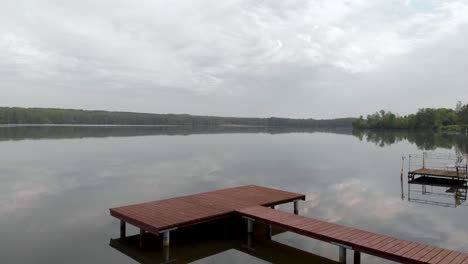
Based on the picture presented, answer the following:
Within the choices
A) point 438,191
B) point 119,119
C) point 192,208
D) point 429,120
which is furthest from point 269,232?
point 119,119

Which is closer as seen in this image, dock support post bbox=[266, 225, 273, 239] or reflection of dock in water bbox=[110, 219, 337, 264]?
reflection of dock in water bbox=[110, 219, 337, 264]

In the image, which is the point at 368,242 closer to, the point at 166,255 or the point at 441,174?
the point at 166,255

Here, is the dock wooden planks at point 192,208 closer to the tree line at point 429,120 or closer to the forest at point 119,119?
the tree line at point 429,120

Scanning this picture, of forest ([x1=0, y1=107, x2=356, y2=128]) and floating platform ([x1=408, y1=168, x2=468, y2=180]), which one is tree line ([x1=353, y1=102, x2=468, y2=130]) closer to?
forest ([x1=0, y1=107, x2=356, y2=128])

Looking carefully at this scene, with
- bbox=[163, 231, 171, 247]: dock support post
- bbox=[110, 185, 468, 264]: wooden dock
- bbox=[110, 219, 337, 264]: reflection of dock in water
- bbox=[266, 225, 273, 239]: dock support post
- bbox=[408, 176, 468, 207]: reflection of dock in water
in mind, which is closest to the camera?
bbox=[110, 185, 468, 264]: wooden dock

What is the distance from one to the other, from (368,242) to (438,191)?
11793 millimetres

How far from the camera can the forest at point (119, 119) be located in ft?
396

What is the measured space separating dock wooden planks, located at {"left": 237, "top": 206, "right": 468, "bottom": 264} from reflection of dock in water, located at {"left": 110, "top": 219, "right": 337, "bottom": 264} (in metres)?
0.64

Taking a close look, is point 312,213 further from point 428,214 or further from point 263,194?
point 428,214

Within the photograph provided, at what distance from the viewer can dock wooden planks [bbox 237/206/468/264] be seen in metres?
6.10

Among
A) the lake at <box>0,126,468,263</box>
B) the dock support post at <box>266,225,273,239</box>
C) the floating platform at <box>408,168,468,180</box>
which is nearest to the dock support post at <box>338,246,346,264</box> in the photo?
the lake at <box>0,126,468,263</box>

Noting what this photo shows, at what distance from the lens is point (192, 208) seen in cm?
940

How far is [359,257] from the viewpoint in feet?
23.5

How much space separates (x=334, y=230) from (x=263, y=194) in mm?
4160
